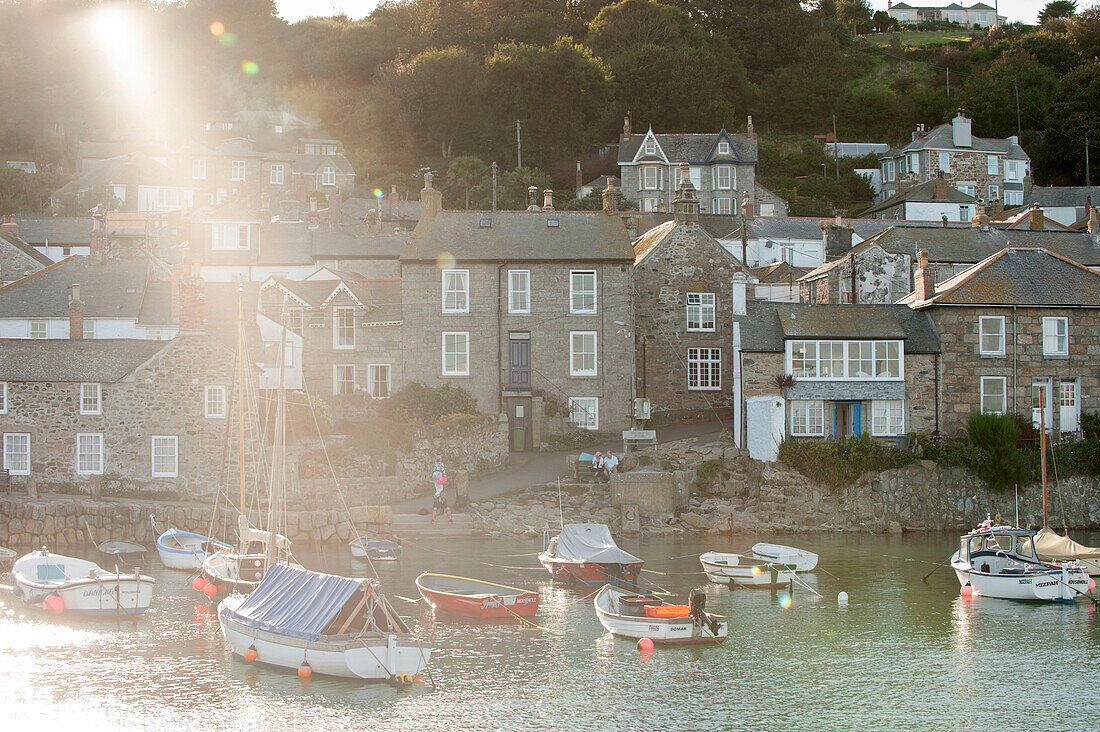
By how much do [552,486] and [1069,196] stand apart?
59814 millimetres

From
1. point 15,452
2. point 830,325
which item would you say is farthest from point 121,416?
point 830,325

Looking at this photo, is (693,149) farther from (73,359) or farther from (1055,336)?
(73,359)

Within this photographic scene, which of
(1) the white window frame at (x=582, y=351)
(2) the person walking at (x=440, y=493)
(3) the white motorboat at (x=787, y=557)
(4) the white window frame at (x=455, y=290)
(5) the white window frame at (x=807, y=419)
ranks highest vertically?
(4) the white window frame at (x=455, y=290)

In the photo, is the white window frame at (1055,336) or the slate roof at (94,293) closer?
the white window frame at (1055,336)

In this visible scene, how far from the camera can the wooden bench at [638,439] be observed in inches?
1713

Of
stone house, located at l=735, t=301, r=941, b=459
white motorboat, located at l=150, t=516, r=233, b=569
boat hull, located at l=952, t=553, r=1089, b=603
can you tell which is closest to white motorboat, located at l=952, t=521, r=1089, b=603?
boat hull, located at l=952, t=553, r=1089, b=603

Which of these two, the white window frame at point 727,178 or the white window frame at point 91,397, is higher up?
the white window frame at point 727,178

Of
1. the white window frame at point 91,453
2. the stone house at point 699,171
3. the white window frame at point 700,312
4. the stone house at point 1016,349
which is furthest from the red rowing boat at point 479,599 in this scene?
the stone house at point 699,171

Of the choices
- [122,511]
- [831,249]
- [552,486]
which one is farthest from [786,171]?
[122,511]

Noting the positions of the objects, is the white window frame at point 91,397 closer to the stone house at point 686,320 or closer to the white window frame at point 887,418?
the stone house at point 686,320

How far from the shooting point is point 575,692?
22375mm

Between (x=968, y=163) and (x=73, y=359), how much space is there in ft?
235

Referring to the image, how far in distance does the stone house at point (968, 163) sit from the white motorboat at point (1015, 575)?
59876mm

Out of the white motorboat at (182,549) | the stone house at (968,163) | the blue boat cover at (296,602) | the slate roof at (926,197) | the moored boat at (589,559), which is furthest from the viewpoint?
the stone house at (968,163)
